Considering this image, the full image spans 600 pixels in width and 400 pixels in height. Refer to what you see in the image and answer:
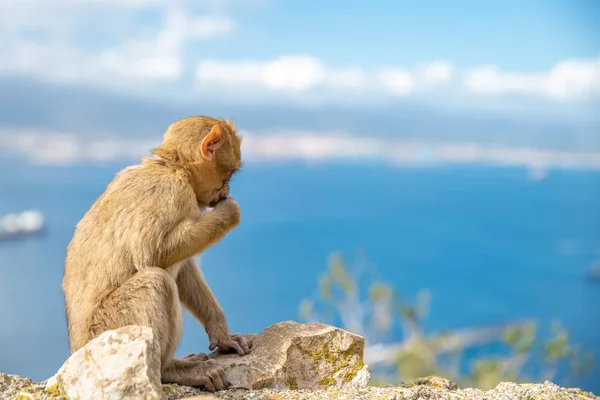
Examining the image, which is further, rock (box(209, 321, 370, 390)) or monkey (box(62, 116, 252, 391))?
rock (box(209, 321, 370, 390))

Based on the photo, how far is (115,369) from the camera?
11.1 ft

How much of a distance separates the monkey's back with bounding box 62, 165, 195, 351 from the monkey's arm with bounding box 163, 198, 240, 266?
0.06m

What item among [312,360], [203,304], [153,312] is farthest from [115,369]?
[312,360]

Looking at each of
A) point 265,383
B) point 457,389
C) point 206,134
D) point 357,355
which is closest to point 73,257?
point 206,134

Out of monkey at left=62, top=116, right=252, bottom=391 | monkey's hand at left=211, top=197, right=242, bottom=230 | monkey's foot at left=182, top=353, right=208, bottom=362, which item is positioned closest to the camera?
monkey at left=62, top=116, right=252, bottom=391

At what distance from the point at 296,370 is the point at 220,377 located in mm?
497

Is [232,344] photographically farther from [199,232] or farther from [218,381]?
[199,232]

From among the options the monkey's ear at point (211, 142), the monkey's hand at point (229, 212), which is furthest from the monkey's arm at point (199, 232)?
the monkey's ear at point (211, 142)

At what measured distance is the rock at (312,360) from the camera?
4488 millimetres

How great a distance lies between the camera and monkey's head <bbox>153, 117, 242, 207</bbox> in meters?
4.55

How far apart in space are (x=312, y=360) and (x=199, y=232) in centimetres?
107

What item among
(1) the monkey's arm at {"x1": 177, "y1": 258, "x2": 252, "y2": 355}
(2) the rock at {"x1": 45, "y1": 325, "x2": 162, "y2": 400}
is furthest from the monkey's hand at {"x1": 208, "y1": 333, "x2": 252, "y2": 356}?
(2) the rock at {"x1": 45, "y1": 325, "x2": 162, "y2": 400}

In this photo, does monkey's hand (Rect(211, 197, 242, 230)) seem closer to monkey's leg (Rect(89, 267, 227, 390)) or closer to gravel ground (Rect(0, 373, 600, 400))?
monkey's leg (Rect(89, 267, 227, 390))

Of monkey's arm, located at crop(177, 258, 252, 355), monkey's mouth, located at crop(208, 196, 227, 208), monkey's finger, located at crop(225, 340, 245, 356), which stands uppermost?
monkey's mouth, located at crop(208, 196, 227, 208)
